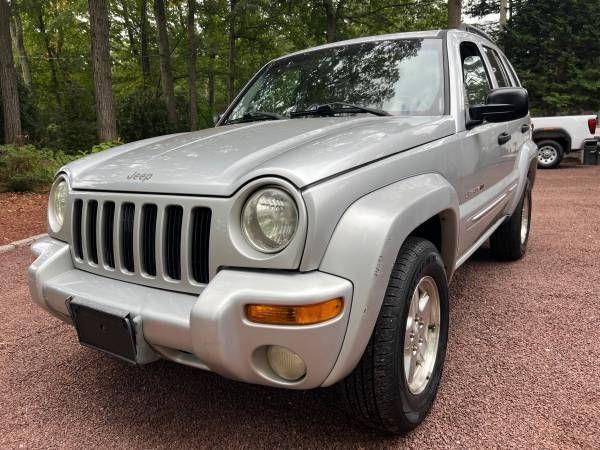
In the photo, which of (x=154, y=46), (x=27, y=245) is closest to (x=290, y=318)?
(x=27, y=245)

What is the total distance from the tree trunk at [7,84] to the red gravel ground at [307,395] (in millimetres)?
7487

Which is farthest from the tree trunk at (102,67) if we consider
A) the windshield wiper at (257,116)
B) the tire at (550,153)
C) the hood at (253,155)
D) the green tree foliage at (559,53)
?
the green tree foliage at (559,53)

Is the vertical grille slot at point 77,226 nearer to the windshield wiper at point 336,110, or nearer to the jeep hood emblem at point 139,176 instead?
the jeep hood emblem at point 139,176

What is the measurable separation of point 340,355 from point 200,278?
580 mm

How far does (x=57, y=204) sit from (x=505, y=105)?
2.38 metres

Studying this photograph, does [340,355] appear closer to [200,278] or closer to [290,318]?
[290,318]

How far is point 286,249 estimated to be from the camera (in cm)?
Result: 167

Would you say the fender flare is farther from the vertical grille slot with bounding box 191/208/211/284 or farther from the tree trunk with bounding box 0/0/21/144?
the tree trunk with bounding box 0/0/21/144

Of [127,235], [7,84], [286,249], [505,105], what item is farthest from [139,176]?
[7,84]

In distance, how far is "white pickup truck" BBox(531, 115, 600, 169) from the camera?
38.0 ft

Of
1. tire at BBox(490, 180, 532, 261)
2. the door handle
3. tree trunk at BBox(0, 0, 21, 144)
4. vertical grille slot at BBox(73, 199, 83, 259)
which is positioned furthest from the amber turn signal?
tree trunk at BBox(0, 0, 21, 144)

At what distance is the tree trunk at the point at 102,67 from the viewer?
8.49 meters

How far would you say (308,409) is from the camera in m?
2.31

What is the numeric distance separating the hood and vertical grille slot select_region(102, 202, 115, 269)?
0.09 metres
